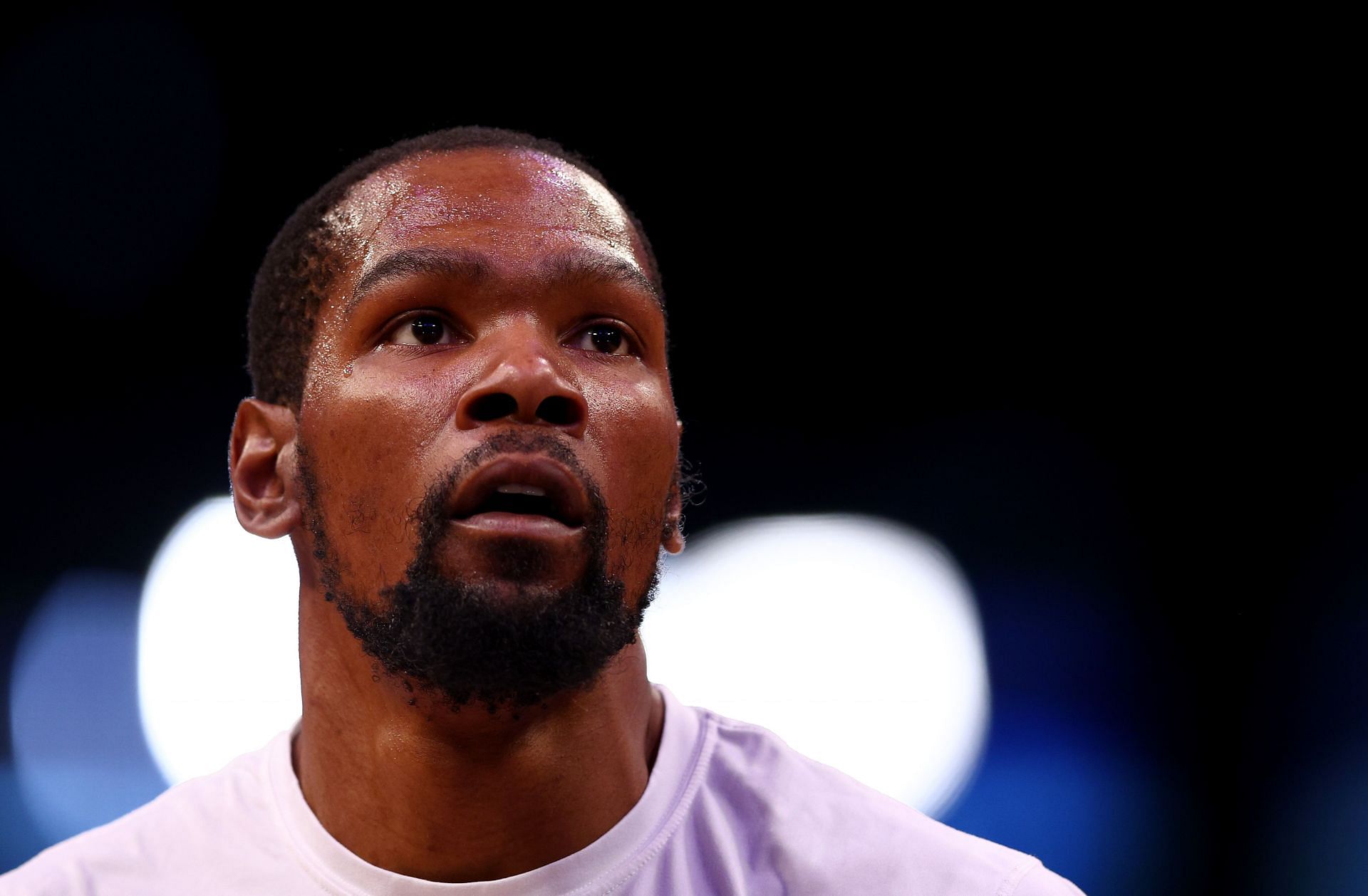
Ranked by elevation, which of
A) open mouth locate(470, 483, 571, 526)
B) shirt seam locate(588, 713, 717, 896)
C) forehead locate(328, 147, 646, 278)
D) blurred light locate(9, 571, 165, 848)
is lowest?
blurred light locate(9, 571, 165, 848)

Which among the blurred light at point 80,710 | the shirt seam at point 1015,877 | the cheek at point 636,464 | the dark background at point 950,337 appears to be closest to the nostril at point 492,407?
the cheek at point 636,464

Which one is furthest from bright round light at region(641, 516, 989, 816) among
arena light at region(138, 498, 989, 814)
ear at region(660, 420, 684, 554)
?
ear at region(660, 420, 684, 554)

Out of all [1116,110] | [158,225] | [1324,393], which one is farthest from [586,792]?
[1324,393]

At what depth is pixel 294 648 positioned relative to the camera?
2.72 m

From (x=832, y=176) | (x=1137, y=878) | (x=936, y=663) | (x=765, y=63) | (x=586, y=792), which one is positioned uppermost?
(x=765, y=63)

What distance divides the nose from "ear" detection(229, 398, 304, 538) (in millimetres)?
339

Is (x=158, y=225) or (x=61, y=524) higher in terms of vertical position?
(x=158, y=225)

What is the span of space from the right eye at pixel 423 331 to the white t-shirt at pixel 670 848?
581 mm

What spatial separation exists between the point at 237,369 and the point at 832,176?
1.63 m

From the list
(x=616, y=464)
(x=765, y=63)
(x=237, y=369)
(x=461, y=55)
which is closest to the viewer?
(x=616, y=464)

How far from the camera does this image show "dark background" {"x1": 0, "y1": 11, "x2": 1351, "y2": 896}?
2510mm

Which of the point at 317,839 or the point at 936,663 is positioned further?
the point at 936,663

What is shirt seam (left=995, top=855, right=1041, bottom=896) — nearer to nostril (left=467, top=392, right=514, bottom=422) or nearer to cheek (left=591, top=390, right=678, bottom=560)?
cheek (left=591, top=390, right=678, bottom=560)

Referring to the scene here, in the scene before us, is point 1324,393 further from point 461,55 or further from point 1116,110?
point 461,55
